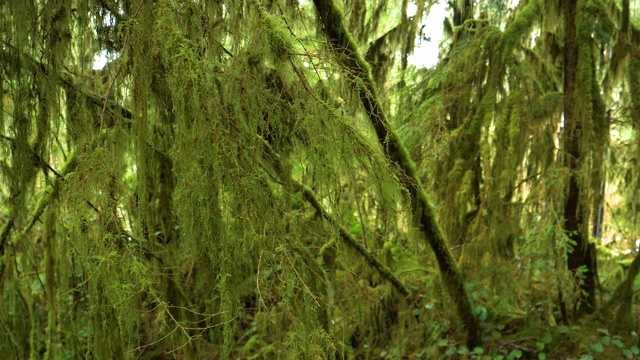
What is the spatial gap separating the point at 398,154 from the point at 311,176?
47.2 inches

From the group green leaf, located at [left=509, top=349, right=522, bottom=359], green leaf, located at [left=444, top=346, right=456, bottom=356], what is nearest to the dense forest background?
green leaf, located at [left=444, top=346, right=456, bottom=356]

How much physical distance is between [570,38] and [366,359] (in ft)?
10.7

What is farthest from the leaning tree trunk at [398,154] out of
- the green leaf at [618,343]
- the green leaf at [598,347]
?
the green leaf at [618,343]

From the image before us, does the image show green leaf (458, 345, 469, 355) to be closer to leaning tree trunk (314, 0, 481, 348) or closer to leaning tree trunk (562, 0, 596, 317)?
leaning tree trunk (314, 0, 481, 348)

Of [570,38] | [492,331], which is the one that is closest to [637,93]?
[570,38]

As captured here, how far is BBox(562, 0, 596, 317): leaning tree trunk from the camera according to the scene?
15.3 ft

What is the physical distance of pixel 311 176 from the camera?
7.84 feet

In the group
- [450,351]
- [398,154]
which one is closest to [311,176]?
[398,154]

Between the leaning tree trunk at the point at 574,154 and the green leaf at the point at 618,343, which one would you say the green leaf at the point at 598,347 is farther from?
the leaning tree trunk at the point at 574,154

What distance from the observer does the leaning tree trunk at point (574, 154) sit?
15.3ft

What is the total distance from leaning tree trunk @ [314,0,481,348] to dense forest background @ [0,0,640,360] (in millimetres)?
18

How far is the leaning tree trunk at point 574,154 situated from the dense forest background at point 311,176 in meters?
0.02

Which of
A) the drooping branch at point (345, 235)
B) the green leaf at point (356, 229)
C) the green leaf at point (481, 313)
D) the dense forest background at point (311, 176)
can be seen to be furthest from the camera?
the green leaf at point (356, 229)

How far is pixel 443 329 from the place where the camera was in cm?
506
